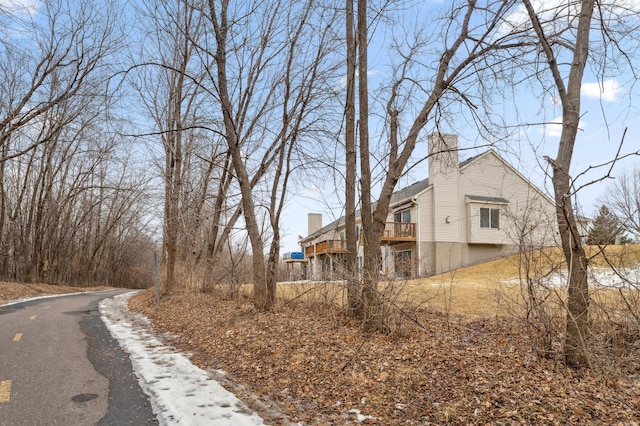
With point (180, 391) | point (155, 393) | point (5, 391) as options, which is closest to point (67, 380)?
point (5, 391)

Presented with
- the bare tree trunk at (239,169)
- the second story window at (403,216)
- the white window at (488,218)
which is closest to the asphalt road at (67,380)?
the bare tree trunk at (239,169)

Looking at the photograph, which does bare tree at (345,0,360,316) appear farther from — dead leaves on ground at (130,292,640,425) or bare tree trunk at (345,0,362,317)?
dead leaves on ground at (130,292,640,425)

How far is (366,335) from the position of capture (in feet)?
24.0

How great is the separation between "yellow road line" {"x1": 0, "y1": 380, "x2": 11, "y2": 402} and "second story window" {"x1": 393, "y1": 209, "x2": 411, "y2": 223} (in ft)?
80.6

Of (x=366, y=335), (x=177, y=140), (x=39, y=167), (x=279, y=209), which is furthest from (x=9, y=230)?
(x=366, y=335)

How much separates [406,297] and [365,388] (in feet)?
8.90

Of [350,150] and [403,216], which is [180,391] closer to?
[350,150]

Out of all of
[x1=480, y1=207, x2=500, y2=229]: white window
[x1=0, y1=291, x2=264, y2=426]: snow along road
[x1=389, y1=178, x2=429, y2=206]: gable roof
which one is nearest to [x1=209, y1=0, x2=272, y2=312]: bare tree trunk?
[x1=0, y1=291, x2=264, y2=426]: snow along road

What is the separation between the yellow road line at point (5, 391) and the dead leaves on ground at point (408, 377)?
249 centimetres

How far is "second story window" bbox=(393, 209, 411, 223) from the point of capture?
93.5ft

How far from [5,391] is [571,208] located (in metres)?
7.22

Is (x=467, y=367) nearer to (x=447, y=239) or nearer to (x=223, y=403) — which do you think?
(x=223, y=403)

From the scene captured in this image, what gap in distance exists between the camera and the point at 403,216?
1148 inches

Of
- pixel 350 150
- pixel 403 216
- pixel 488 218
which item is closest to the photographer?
pixel 350 150
